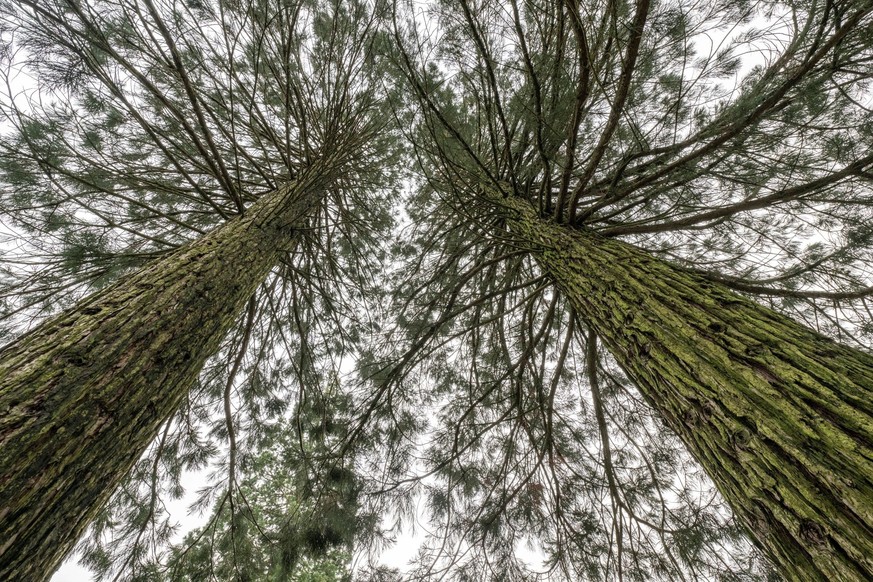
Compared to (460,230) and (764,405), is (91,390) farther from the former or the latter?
(460,230)

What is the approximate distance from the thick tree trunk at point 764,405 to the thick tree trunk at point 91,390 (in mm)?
1645

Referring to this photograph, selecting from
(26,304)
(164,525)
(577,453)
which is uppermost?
(26,304)

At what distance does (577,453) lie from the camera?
9.51 ft

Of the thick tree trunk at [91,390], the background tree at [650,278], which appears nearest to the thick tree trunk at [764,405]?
the background tree at [650,278]

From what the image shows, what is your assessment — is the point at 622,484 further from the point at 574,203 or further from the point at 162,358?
the point at 162,358

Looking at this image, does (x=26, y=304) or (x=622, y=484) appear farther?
(x=622, y=484)

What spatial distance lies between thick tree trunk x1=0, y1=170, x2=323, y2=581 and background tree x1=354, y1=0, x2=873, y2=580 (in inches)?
50.3

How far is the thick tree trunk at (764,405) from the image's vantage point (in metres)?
0.65

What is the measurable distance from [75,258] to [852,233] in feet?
13.5

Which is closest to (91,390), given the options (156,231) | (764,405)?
(764,405)

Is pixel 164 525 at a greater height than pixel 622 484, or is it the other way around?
pixel 622 484

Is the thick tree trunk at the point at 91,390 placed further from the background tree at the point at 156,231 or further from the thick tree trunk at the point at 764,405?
the thick tree trunk at the point at 764,405

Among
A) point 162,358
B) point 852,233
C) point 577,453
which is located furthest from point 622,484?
point 162,358

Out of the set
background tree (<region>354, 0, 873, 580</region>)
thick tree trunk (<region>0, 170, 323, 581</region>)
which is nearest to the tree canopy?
background tree (<region>354, 0, 873, 580</region>)
